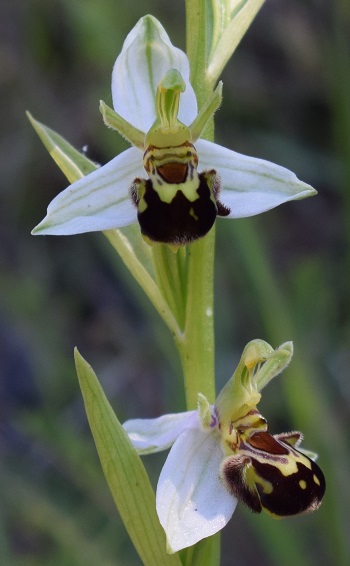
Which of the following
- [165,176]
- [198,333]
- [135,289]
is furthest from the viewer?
[135,289]

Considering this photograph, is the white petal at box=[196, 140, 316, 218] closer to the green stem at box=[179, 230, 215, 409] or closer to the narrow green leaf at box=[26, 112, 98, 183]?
the green stem at box=[179, 230, 215, 409]

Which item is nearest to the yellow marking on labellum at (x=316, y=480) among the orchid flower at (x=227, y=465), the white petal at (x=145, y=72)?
the orchid flower at (x=227, y=465)

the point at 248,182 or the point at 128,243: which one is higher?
the point at 248,182

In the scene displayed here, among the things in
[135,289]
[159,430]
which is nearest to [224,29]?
[159,430]

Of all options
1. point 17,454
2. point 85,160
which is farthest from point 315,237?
point 85,160

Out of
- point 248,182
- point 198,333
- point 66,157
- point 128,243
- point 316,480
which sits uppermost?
point 66,157

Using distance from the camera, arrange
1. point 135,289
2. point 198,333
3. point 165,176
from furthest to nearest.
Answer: point 135,289
point 198,333
point 165,176

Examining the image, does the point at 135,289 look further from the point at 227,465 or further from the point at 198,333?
the point at 227,465

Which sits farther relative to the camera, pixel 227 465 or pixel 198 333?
pixel 198 333
